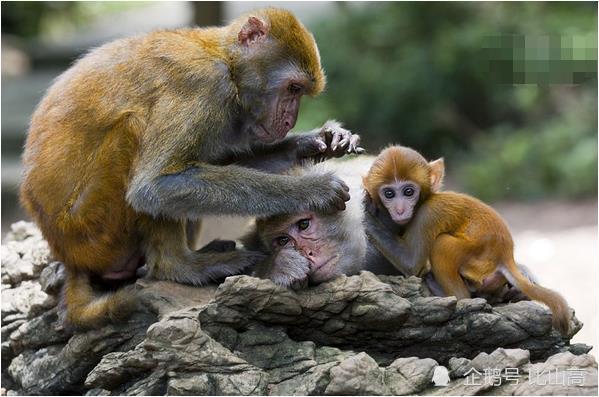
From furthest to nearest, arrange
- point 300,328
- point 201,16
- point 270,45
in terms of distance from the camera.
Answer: point 201,16 < point 270,45 < point 300,328

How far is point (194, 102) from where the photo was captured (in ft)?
20.6

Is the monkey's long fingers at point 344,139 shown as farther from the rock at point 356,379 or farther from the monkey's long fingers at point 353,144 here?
the rock at point 356,379

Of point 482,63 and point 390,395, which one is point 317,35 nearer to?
point 482,63

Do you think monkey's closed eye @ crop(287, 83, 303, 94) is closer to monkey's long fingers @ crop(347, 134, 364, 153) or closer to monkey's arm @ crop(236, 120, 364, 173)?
monkey's arm @ crop(236, 120, 364, 173)

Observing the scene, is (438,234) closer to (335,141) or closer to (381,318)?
(381,318)

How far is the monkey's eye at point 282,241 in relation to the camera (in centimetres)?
638

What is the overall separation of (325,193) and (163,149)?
120 cm

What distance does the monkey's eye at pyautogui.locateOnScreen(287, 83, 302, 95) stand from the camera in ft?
21.5

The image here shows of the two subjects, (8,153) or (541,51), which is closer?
(541,51)

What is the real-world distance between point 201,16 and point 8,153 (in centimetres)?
800

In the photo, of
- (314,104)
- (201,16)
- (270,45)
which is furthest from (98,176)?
(314,104)

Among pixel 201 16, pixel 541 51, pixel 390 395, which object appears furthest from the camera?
pixel 541 51

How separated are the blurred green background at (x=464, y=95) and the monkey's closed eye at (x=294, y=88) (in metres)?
11.3

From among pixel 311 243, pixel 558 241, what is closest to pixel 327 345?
pixel 311 243
